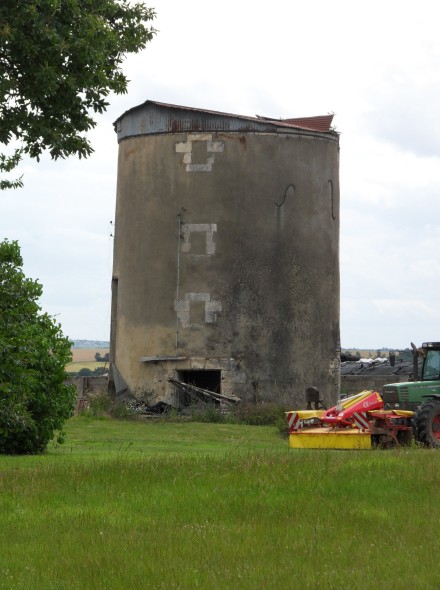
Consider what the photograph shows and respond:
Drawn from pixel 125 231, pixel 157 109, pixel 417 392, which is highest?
pixel 157 109

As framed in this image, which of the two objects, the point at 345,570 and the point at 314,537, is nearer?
the point at 345,570

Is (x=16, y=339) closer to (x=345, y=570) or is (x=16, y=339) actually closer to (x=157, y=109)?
(x=345, y=570)

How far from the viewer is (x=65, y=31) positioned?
59.4 feet

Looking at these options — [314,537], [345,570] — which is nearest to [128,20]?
[314,537]

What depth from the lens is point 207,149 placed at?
39281mm

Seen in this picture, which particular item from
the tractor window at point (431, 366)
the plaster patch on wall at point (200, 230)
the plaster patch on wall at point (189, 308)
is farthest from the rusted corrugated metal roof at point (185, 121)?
the tractor window at point (431, 366)

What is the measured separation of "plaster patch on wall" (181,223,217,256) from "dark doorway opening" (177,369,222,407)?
4.15 meters

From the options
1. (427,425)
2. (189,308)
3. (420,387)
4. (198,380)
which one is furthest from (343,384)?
(427,425)

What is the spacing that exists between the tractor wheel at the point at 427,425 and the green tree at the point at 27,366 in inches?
293

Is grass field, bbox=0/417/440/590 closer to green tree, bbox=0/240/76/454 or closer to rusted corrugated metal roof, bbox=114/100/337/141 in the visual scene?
green tree, bbox=0/240/76/454

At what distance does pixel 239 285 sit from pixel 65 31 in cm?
2125

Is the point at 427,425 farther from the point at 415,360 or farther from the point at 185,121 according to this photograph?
the point at 185,121

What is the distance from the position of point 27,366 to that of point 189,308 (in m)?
16.5

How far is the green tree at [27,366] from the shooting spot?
1797cm
